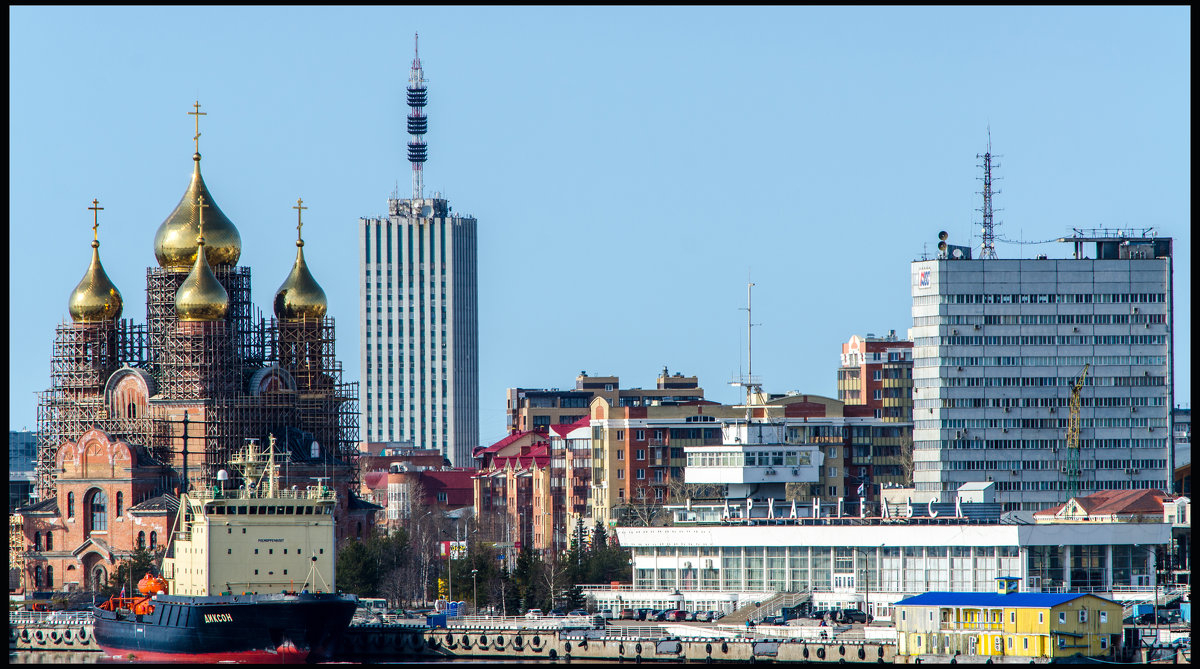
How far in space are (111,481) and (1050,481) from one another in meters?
59.9

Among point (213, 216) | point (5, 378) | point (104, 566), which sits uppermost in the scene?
point (213, 216)

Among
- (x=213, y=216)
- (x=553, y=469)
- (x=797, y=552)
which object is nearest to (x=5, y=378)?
(x=797, y=552)

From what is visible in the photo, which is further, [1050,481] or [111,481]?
[1050,481]

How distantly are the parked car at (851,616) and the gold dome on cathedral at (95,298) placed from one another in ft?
194

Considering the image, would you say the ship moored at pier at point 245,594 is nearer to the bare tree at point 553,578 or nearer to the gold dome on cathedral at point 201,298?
the bare tree at point 553,578

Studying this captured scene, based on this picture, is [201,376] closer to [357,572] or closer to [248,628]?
[357,572]

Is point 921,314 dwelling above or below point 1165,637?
above

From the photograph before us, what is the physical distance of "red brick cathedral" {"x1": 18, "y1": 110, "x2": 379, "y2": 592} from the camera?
131500mm

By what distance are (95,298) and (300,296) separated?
12.3m

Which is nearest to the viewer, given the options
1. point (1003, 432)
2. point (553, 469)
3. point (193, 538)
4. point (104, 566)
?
point (193, 538)

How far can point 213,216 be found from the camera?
141750 millimetres

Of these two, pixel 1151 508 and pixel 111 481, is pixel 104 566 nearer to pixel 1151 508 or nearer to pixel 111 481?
pixel 111 481

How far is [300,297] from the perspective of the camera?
14462 cm

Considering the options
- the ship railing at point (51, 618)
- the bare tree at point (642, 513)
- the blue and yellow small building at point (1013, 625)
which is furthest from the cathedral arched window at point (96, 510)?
the blue and yellow small building at point (1013, 625)
